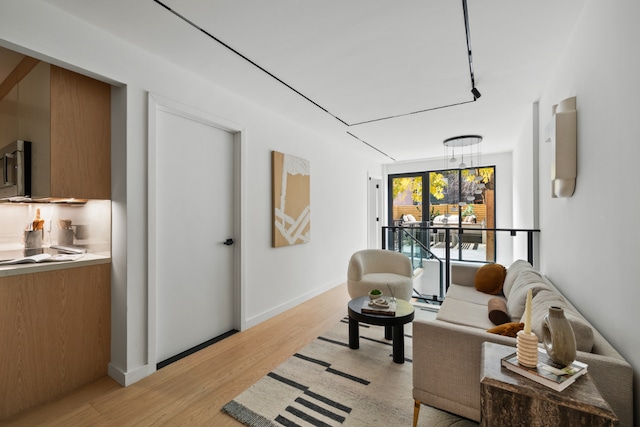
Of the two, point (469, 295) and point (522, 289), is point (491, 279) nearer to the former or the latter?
point (469, 295)

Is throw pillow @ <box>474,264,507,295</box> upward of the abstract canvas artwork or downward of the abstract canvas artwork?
downward

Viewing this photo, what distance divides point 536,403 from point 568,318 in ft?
2.03

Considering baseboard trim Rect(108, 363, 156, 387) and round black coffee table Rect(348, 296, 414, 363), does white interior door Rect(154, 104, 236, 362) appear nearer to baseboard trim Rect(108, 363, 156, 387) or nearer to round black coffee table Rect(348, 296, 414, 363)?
baseboard trim Rect(108, 363, 156, 387)

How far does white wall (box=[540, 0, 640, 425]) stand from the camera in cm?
127

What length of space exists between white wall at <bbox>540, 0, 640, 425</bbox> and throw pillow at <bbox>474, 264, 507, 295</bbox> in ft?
2.73

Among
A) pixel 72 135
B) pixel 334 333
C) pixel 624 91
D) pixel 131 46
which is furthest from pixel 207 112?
pixel 624 91

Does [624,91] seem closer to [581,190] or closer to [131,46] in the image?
[581,190]

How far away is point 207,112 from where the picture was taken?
9.12ft

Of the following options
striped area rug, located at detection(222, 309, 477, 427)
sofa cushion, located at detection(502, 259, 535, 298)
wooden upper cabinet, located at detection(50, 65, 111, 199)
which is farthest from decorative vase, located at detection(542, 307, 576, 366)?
wooden upper cabinet, located at detection(50, 65, 111, 199)

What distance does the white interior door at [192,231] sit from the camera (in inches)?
99.2

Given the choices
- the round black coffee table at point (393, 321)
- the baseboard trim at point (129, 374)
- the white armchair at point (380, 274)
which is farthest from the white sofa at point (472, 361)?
the baseboard trim at point (129, 374)

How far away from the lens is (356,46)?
2227 millimetres

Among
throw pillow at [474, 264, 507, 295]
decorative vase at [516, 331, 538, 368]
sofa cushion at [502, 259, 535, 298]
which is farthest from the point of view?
throw pillow at [474, 264, 507, 295]

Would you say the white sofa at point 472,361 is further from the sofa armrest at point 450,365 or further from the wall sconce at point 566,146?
the wall sconce at point 566,146
